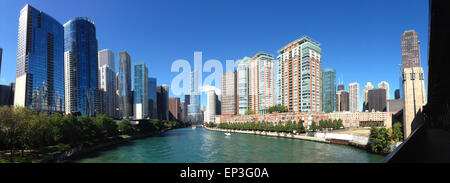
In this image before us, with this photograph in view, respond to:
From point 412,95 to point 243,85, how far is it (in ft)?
491

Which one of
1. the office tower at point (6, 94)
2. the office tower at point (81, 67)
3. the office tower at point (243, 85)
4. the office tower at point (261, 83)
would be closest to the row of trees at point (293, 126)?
the office tower at point (261, 83)

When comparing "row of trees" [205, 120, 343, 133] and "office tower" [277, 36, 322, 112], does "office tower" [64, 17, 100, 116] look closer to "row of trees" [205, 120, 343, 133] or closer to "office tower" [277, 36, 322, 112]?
"row of trees" [205, 120, 343, 133]

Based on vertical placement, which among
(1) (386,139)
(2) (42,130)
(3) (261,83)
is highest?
(3) (261,83)

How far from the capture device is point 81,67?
577 ft

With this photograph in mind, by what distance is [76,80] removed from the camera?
172 m

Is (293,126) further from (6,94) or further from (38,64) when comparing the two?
(6,94)

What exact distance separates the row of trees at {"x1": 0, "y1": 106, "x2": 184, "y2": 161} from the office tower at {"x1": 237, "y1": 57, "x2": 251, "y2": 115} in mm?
122527

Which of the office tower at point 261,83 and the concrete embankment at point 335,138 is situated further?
the office tower at point 261,83

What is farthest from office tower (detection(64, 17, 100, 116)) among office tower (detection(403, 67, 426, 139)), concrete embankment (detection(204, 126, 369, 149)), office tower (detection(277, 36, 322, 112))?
office tower (detection(403, 67, 426, 139))

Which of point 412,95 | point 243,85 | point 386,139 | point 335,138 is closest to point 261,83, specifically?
point 243,85

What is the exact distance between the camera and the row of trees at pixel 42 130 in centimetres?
2991

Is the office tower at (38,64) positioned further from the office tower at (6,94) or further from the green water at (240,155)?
the green water at (240,155)

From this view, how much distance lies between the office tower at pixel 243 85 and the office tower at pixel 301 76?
A: 157 ft
